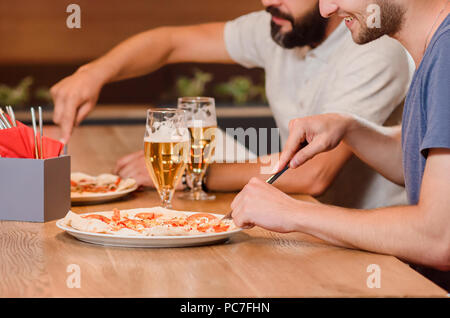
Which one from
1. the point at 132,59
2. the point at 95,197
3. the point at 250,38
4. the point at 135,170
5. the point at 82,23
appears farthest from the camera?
the point at 82,23

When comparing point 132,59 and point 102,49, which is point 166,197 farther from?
point 102,49

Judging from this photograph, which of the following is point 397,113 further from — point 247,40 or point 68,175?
point 68,175

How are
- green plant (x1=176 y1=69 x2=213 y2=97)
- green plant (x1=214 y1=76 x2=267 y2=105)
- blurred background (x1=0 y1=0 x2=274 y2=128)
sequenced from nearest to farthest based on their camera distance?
green plant (x1=214 y1=76 x2=267 y2=105), green plant (x1=176 y1=69 x2=213 y2=97), blurred background (x1=0 y1=0 x2=274 y2=128)

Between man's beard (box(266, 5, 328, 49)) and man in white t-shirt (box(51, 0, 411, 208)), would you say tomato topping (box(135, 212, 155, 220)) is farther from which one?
man's beard (box(266, 5, 328, 49))

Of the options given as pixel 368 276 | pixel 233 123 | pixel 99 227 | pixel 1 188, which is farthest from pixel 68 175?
pixel 233 123

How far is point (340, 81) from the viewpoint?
75.1 inches

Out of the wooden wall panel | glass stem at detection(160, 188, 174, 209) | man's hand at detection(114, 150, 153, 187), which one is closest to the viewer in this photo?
glass stem at detection(160, 188, 174, 209)

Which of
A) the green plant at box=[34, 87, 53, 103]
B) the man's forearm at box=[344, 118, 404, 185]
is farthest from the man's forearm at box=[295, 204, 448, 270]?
the green plant at box=[34, 87, 53, 103]

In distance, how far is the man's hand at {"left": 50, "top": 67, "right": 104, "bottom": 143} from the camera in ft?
6.06

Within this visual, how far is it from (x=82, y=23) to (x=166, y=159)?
497cm

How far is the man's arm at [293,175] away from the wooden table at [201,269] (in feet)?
1.27

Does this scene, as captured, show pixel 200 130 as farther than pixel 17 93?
No

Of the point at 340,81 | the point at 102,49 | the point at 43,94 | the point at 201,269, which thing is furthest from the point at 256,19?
the point at 102,49

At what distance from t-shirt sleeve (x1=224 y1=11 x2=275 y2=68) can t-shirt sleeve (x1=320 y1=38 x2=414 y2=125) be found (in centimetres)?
65
